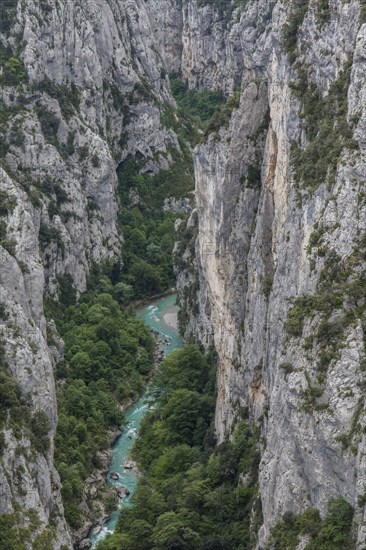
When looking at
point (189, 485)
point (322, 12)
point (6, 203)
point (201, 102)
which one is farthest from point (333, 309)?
point (201, 102)

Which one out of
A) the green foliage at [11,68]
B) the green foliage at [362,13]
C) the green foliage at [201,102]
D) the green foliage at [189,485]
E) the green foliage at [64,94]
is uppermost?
the green foliage at [11,68]

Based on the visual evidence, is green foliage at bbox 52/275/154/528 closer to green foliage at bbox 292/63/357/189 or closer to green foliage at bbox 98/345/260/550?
green foliage at bbox 98/345/260/550

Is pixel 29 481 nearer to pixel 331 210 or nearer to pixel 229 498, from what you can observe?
pixel 229 498

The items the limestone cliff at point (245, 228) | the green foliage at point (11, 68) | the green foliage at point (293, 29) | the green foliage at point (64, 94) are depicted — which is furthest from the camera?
the green foliage at point (64, 94)

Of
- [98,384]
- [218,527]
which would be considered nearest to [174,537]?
[218,527]

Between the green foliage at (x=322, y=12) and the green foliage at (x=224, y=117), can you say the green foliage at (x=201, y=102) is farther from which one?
the green foliage at (x=322, y=12)

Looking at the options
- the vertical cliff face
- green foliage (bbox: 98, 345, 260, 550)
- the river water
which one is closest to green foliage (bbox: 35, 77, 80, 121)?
the river water

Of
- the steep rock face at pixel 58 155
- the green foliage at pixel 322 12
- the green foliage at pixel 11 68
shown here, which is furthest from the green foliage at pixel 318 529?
→ the green foliage at pixel 11 68

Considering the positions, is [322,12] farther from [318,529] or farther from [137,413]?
[137,413]
